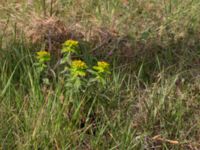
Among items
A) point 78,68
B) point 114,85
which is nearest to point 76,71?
point 78,68

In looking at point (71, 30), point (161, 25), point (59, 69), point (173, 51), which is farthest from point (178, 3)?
point (59, 69)

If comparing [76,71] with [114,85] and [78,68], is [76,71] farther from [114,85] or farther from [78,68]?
[114,85]

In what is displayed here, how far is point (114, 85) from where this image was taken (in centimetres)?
282

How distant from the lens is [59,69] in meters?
2.88

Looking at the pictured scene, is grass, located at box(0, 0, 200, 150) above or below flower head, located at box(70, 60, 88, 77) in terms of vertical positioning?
below

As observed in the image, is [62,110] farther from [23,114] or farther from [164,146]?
[164,146]

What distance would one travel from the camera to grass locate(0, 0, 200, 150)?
2.45m

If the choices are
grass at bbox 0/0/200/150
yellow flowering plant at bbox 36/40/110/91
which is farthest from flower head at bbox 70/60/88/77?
grass at bbox 0/0/200/150

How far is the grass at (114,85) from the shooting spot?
2.45 m

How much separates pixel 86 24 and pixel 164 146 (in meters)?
1.28

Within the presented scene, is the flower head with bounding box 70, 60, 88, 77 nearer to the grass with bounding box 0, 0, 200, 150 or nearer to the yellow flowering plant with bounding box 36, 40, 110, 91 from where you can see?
the yellow flowering plant with bounding box 36, 40, 110, 91

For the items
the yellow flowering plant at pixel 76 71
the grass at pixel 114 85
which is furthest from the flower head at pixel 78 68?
the grass at pixel 114 85

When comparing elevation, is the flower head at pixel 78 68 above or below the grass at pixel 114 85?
above

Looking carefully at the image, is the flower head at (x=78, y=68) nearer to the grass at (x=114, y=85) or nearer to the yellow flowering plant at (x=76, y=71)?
the yellow flowering plant at (x=76, y=71)
